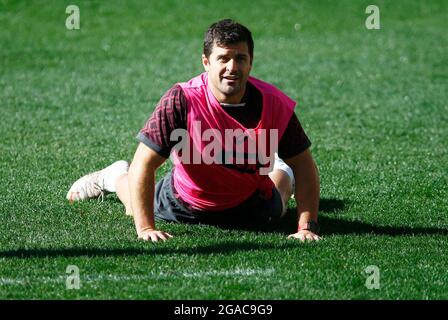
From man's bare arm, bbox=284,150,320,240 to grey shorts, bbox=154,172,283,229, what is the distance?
32 cm

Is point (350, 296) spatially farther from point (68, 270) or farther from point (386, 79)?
point (386, 79)

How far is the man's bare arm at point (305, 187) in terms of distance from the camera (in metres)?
7.18

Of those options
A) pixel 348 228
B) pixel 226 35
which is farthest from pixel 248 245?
pixel 226 35

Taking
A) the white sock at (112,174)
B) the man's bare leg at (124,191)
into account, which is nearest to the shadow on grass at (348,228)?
the man's bare leg at (124,191)

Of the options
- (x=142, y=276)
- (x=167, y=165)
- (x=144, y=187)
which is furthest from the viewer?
(x=167, y=165)

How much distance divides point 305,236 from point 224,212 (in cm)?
61

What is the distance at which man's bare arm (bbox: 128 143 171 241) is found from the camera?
6961 millimetres

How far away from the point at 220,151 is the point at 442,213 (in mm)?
2026

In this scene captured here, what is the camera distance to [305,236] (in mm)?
7137

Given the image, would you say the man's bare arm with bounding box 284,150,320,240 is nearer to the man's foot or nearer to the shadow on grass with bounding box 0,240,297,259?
the shadow on grass with bounding box 0,240,297,259

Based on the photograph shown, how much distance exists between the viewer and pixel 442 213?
8.16m

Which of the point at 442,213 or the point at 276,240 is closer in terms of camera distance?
the point at 276,240

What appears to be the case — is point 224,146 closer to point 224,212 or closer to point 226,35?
point 224,212

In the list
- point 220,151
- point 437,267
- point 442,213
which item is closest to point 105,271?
point 220,151
